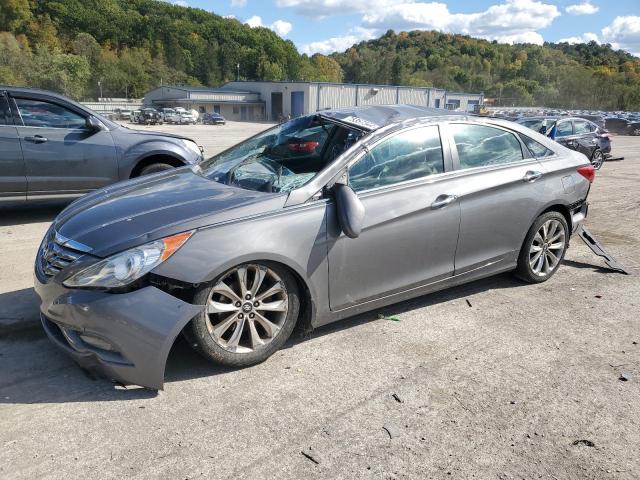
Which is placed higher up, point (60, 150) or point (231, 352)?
point (60, 150)

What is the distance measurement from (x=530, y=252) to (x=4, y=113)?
623 centimetres

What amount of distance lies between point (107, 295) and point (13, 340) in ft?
4.31

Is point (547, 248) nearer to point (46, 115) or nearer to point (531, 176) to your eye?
point (531, 176)

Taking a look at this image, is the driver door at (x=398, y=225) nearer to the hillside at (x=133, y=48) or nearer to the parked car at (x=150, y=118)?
the parked car at (x=150, y=118)

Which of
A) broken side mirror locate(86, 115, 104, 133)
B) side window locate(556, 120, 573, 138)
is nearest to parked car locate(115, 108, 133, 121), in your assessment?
side window locate(556, 120, 573, 138)

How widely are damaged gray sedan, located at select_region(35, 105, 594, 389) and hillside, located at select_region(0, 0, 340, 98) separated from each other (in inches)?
3701

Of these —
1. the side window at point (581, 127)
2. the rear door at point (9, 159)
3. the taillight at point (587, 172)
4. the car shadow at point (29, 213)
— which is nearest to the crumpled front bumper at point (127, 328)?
the taillight at point (587, 172)

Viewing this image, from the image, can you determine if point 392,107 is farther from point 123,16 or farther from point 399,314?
point 123,16

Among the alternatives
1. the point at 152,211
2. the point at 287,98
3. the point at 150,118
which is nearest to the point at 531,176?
the point at 152,211

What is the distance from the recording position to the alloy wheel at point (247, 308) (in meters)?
3.18

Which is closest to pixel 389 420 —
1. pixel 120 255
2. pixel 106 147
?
pixel 120 255

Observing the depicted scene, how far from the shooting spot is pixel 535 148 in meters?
4.85

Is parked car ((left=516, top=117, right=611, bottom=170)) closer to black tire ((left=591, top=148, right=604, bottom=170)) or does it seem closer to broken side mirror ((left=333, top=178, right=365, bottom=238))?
black tire ((left=591, top=148, right=604, bottom=170))

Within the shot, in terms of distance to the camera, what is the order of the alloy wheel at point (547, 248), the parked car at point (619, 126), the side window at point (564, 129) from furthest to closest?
the parked car at point (619, 126)
the side window at point (564, 129)
the alloy wheel at point (547, 248)
